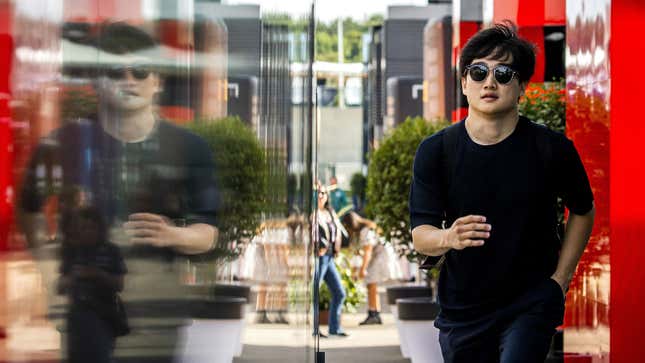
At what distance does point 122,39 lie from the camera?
1.32 meters

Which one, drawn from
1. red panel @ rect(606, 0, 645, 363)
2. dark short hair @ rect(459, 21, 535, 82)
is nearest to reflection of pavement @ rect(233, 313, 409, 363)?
dark short hair @ rect(459, 21, 535, 82)

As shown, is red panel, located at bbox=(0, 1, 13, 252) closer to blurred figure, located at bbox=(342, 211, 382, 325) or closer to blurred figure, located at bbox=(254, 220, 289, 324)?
blurred figure, located at bbox=(254, 220, 289, 324)

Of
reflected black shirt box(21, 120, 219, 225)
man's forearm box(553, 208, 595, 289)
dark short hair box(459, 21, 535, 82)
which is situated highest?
dark short hair box(459, 21, 535, 82)

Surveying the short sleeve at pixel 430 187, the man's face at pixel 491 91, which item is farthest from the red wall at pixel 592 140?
the short sleeve at pixel 430 187

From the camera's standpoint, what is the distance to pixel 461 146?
4.07 meters

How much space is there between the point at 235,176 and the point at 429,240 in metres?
2.03

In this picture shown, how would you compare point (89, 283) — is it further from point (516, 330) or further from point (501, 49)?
point (501, 49)

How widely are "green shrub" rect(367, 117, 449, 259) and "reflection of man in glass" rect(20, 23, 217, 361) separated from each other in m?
12.3

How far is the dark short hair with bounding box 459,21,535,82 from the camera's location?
170 inches

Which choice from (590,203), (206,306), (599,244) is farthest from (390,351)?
(206,306)

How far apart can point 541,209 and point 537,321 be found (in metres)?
0.34

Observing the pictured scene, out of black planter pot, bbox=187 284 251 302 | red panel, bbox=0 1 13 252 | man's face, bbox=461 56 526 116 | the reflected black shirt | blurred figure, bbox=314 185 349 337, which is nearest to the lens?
red panel, bbox=0 1 13 252

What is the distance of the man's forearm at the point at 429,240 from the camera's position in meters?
3.97

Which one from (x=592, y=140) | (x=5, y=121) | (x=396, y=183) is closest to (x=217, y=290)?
(x=5, y=121)
